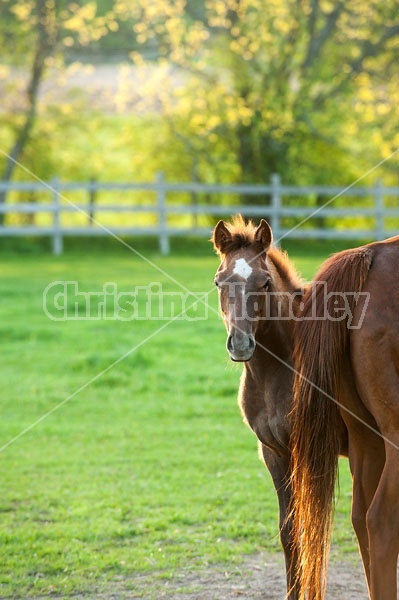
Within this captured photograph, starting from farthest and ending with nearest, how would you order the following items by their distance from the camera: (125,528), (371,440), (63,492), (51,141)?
(51,141) < (63,492) < (125,528) < (371,440)

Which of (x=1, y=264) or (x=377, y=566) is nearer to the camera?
(x=377, y=566)

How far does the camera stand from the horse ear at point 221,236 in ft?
13.2

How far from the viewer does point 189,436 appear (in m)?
7.20

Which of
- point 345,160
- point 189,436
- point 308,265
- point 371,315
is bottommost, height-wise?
point 189,436

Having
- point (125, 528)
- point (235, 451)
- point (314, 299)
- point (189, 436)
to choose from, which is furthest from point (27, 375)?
point (314, 299)

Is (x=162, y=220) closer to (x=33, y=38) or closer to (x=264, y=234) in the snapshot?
(x=33, y=38)

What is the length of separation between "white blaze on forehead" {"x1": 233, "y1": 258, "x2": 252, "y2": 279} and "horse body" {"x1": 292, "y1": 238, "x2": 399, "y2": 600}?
58 centimetres

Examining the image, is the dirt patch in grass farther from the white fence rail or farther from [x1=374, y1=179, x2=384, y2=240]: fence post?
[x1=374, y1=179, x2=384, y2=240]: fence post

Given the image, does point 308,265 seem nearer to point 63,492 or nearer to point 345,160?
point 345,160

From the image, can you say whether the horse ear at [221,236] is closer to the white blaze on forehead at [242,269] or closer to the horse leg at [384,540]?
the white blaze on forehead at [242,269]

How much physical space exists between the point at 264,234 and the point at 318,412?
1080 millimetres

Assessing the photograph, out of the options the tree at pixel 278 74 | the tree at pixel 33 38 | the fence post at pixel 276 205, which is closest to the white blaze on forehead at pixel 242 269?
the fence post at pixel 276 205

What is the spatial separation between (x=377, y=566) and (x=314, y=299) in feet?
3.34

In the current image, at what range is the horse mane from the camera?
4.05m
